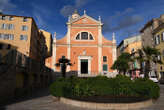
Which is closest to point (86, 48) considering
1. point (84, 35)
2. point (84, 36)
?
point (84, 36)

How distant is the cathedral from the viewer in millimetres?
30234

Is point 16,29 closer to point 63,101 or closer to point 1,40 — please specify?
point 1,40

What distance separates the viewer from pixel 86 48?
102ft

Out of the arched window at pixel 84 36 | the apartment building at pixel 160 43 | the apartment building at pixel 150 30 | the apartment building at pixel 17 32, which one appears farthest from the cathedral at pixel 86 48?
the apartment building at pixel 150 30

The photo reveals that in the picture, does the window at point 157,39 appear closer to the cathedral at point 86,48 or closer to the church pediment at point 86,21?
the cathedral at point 86,48

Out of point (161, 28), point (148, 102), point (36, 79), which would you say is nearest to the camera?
point (148, 102)

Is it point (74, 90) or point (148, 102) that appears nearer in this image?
point (148, 102)

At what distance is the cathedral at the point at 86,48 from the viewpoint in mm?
30234

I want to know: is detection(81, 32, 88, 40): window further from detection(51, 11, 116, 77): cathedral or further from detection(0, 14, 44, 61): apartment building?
detection(0, 14, 44, 61): apartment building

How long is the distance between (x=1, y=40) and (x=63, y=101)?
28133mm

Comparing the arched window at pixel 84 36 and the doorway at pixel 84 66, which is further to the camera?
the arched window at pixel 84 36

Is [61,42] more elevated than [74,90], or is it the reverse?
[61,42]

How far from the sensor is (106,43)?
3138 cm

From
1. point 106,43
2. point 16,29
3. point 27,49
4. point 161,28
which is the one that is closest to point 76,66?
point 106,43
